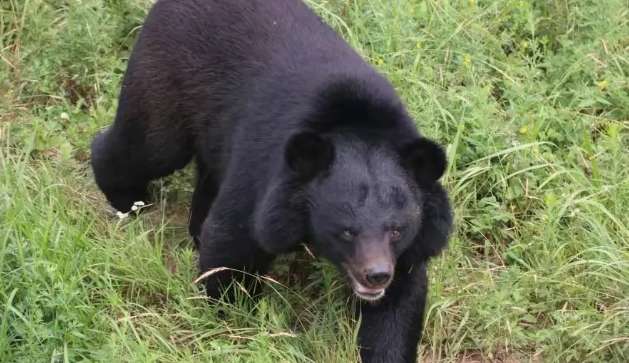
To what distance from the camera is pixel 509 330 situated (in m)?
5.07

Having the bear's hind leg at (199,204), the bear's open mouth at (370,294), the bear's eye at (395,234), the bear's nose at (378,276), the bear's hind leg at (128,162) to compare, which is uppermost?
the bear's eye at (395,234)

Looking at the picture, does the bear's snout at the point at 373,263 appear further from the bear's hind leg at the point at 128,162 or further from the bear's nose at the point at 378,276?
the bear's hind leg at the point at 128,162

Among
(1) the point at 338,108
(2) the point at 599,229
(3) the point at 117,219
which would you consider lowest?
(3) the point at 117,219

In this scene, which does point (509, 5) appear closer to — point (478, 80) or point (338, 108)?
point (478, 80)

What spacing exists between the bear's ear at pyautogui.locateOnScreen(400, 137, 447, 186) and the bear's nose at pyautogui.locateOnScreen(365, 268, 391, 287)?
0.46 metres

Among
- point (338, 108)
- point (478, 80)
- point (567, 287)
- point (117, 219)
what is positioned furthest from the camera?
point (478, 80)

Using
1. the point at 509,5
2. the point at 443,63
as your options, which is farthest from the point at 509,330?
the point at 509,5

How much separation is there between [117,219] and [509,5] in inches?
111

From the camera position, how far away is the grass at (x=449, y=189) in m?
4.82

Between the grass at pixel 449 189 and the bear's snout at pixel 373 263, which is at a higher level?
the bear's snout at pixel 373 263

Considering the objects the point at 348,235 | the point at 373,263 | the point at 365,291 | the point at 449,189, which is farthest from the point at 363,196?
the point at 449,189

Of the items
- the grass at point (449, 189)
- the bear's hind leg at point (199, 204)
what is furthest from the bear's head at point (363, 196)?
the bear's hind leg at point (199, 204)

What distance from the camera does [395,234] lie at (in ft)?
14.2

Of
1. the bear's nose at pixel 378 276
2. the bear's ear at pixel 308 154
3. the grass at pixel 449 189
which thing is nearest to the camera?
the bear's nose at pixel 378 276
